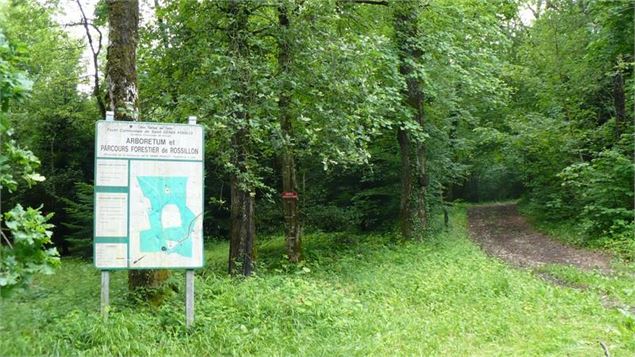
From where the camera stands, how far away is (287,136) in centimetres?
905

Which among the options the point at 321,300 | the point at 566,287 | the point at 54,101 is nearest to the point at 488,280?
the point at 566,287

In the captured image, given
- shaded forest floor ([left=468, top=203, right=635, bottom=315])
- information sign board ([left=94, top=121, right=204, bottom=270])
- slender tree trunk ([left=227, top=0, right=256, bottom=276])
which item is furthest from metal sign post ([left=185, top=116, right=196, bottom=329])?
shaded forest floor ([left=468, top=203, right=635, bottom=315])

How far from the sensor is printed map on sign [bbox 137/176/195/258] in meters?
5.93

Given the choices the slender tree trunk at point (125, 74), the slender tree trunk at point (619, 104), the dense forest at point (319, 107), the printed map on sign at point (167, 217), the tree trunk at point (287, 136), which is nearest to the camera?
the printed map on sign at point (167, 217)

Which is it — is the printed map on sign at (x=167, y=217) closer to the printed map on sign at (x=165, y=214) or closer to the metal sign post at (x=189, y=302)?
the printed map on sign at (x=165, y=214)

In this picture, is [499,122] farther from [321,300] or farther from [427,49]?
[321,300]

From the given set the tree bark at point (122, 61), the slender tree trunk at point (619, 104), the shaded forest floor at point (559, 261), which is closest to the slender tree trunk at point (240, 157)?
the tree bark at point (122, 61)

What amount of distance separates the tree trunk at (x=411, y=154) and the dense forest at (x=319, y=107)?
6 centimetres

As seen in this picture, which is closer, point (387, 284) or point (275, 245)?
point (387, 284)

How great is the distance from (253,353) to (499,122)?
979 inches

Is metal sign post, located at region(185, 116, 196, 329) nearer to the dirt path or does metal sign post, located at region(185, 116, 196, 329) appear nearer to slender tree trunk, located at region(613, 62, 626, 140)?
the dirt path

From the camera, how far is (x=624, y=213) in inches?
547

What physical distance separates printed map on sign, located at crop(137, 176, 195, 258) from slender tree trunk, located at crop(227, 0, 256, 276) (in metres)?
2.43

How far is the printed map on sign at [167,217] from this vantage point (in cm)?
593
